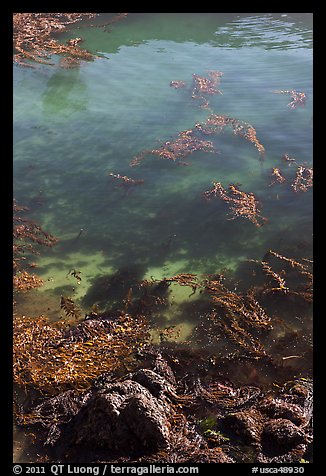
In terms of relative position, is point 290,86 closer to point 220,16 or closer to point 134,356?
point 220,16

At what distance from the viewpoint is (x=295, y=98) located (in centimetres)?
1455

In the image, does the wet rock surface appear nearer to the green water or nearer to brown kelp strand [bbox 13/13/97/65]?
the green water

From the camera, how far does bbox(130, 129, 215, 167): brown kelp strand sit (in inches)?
478

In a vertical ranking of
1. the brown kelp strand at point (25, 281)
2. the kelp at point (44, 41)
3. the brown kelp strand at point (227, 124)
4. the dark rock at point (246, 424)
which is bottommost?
the dark rock at point (246, 424)

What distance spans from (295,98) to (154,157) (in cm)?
656

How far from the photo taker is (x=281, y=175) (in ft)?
37.3

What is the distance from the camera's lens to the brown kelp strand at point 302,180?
432 inches

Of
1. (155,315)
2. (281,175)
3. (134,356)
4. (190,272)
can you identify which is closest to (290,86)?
(281,175)

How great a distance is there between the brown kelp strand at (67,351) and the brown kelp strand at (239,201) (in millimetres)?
4247

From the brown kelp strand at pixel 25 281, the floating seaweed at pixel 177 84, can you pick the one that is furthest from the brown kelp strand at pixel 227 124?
the brown kelp strand at pixel 25 281

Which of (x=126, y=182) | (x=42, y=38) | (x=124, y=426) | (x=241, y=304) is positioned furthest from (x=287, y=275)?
(x=42, y=38)

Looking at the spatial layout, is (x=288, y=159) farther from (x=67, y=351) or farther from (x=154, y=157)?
(x=67, y=351)

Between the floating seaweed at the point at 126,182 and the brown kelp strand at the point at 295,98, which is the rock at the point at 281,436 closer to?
the floating seaweed at the point at 126,182
